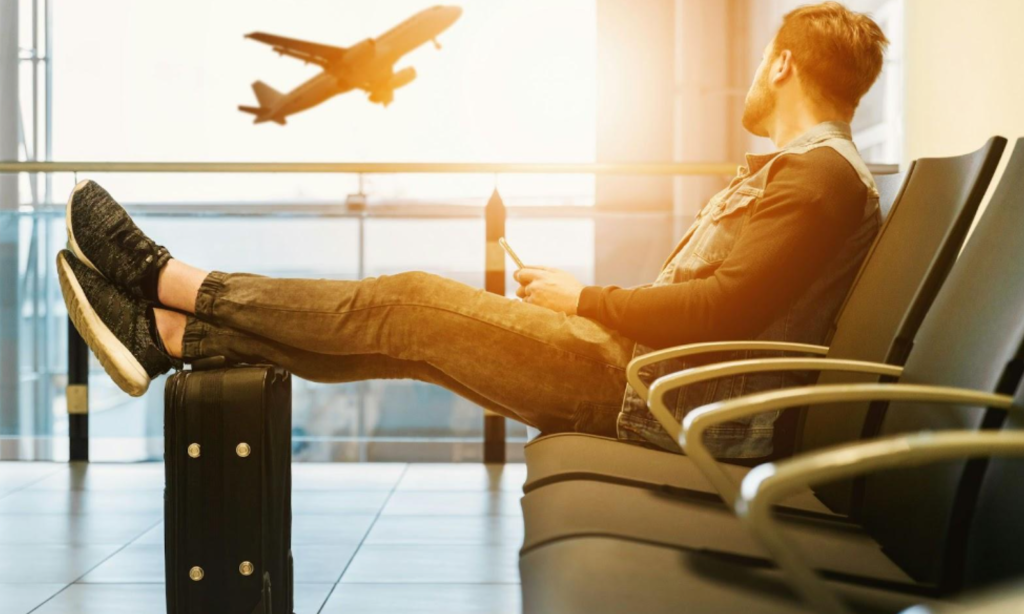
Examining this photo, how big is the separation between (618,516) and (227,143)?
7.83 meters

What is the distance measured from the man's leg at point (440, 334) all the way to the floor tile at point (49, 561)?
30.5 inches

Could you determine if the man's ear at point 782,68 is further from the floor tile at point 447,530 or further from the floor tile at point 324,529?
the floor tile at point 324,529

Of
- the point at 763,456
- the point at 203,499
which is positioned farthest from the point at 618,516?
the point at 203,499

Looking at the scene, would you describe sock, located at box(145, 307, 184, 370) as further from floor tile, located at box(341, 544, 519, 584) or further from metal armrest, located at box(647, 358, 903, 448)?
metal armrest, located at box(647, 358, 903, 448)

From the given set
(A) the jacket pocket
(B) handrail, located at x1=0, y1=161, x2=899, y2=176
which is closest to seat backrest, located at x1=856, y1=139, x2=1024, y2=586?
(A) the jacket pocket

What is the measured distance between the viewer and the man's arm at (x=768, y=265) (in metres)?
1.40

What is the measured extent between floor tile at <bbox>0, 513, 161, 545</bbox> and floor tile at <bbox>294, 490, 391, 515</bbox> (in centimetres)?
32

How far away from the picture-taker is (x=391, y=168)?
2.93 m

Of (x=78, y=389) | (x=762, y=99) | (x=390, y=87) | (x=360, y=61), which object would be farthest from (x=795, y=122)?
(x=390, y=87)

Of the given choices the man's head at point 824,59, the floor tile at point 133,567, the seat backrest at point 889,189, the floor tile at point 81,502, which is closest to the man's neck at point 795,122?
the man's head at point 824,59

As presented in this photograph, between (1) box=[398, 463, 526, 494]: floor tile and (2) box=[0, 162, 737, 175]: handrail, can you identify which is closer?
(1) box=[398, 463, 526, 494]: floor tile

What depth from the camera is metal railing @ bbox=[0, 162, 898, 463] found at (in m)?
2.91

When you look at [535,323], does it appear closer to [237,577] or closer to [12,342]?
[237,577]

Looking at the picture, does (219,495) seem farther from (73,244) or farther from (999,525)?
(999,525)
